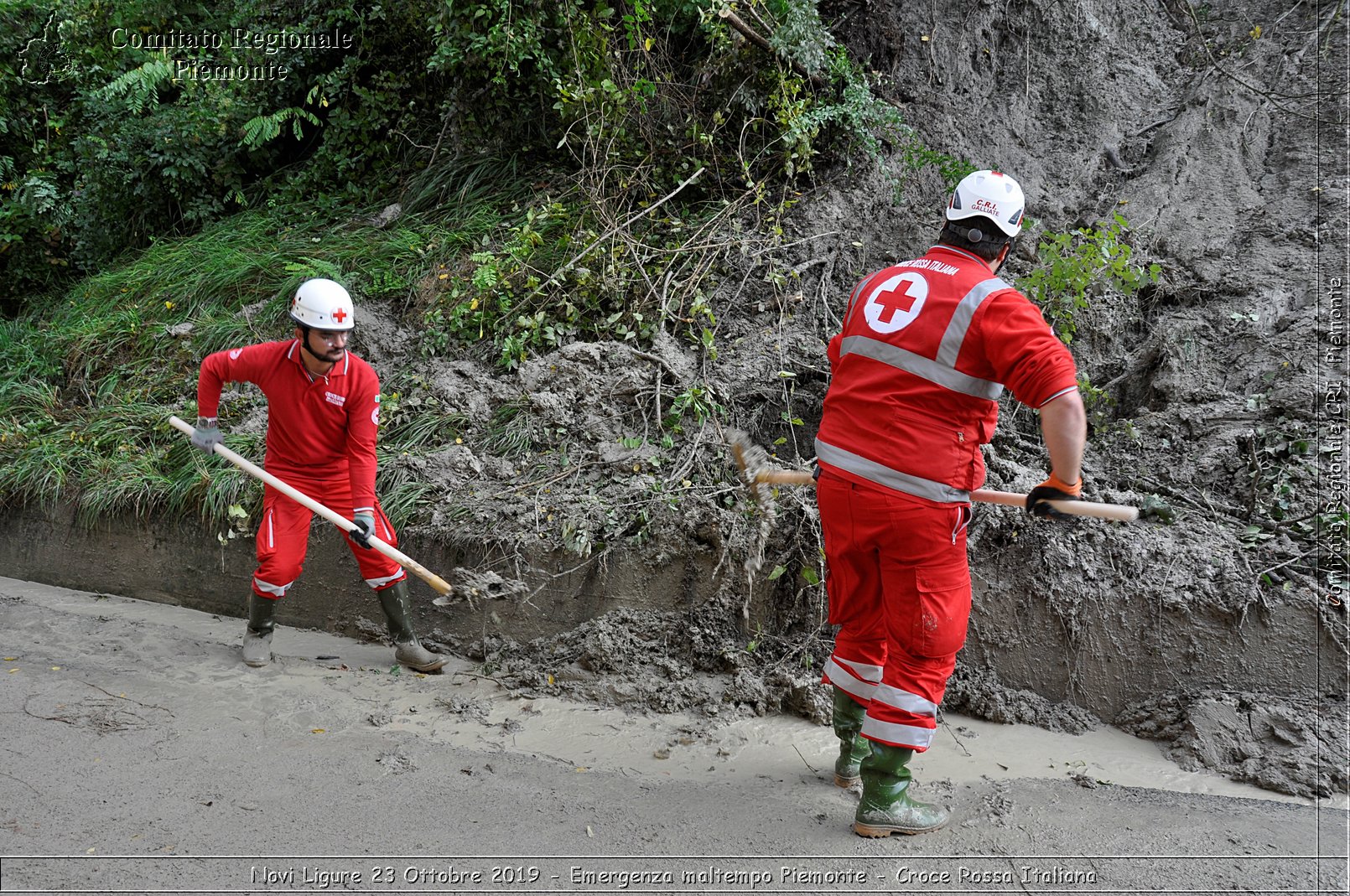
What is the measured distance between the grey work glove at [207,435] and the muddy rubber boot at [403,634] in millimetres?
1065

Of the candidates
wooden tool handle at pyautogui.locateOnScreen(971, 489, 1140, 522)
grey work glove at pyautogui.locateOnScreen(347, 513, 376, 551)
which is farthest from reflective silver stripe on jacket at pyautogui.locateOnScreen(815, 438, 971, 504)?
grey work glove at pyautogui.locateOnScreen(347, 513, 376, 551)

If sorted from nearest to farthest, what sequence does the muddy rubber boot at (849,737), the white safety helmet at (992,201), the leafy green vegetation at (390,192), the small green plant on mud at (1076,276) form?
the white safety helmet at (992,201), the muddy rubber boot at (849,737), the small green plant on mud at (1076,276), the leafy green vegetation at (390,192)

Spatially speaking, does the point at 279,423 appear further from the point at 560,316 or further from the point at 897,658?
the point at 897,658

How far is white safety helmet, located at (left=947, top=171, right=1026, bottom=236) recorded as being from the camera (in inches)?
118

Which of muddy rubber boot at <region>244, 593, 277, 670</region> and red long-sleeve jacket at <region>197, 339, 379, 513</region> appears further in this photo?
muddy rubber boot at <region>244, 593, 277, 670</region>

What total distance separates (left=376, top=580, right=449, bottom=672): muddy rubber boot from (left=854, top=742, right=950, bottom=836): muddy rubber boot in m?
2.21

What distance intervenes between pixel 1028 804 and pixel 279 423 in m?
3.68

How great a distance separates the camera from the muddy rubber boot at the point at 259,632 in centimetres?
432

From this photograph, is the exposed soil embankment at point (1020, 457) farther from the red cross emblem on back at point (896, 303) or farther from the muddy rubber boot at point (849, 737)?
the red cross emblem on back at point (896, 303)

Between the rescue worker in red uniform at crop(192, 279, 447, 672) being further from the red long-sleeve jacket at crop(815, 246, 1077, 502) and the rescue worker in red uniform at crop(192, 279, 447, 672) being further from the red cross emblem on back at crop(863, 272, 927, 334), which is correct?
the red cross emblem on back at crop(863, 272, 927, 334)

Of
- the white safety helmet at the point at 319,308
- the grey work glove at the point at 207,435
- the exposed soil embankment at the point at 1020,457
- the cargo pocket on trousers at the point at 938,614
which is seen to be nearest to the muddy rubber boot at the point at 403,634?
the exposed soil embankment at the point at 1020,457

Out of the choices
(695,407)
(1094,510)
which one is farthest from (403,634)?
(1094,510)

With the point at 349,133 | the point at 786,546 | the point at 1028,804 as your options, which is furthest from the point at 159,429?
the point at 1028,804

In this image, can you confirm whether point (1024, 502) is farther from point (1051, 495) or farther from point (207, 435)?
point (207, 435)
